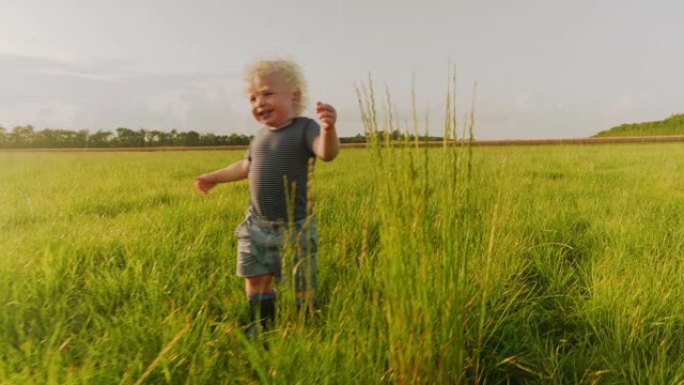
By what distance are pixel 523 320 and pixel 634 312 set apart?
44 centimetres

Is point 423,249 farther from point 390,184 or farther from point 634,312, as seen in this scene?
point 634,312

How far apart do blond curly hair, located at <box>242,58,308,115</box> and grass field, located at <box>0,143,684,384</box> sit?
0.77 metres

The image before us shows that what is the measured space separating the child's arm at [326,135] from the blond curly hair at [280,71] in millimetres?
304

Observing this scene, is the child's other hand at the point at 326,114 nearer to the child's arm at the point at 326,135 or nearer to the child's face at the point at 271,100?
the child's arm at the point at 326,135

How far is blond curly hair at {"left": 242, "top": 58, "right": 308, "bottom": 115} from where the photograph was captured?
217 centimetres

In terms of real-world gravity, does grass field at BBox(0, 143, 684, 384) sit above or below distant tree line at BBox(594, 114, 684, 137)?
below

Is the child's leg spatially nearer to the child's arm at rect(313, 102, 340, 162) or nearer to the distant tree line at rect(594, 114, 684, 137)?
the child's arm at rect(313, 102, 340, 162)

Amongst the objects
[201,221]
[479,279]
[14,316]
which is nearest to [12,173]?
[201,221]

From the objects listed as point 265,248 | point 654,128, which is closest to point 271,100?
point 265,248

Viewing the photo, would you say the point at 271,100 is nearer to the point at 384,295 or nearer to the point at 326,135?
the point at 326,135

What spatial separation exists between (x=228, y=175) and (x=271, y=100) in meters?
0.53

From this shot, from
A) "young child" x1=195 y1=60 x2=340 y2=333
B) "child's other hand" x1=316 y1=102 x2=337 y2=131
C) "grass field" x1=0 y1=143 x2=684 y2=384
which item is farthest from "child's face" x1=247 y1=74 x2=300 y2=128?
"grass field" x1=0 y1=143 x2=684 y2=384

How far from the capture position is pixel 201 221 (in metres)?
3.85

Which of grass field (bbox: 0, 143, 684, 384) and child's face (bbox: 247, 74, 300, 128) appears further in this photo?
child's face (bbox: 247, 74, 300, 128)
